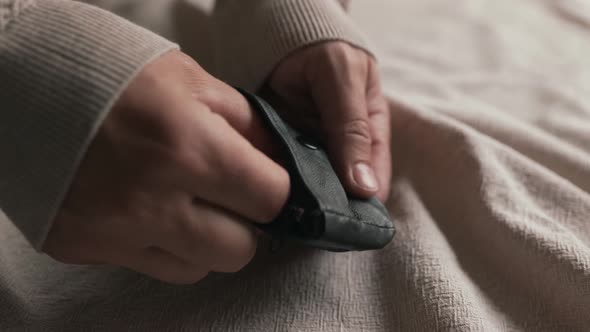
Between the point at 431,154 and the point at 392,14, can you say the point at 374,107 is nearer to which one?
the point at 431,154

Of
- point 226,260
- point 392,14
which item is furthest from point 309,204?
point 392,14

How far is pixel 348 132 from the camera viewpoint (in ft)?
1.60

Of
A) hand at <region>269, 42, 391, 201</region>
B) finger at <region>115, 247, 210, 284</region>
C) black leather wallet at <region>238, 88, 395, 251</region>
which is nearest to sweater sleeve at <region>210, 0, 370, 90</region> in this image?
hand at <region>269, 42, 391, 201</region>

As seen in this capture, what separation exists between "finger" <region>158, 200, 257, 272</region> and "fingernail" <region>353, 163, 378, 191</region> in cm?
11

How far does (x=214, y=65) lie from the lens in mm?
628

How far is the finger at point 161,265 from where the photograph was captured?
37 cm

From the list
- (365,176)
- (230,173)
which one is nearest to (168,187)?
(230,173)

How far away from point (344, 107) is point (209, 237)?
196 millimetres

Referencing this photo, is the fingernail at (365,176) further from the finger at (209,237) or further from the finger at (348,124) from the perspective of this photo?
the finger at (209,237)

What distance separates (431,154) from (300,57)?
17 centimetres

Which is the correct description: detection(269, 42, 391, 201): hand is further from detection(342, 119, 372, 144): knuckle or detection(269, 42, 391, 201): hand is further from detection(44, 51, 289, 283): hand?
detection(44, 51, 289, 283): hand

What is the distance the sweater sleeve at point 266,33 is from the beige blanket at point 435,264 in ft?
0.27

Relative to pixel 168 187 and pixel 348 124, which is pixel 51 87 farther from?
pixel 348 124

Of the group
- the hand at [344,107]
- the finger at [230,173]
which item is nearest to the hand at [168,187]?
the finger at [230,173]
